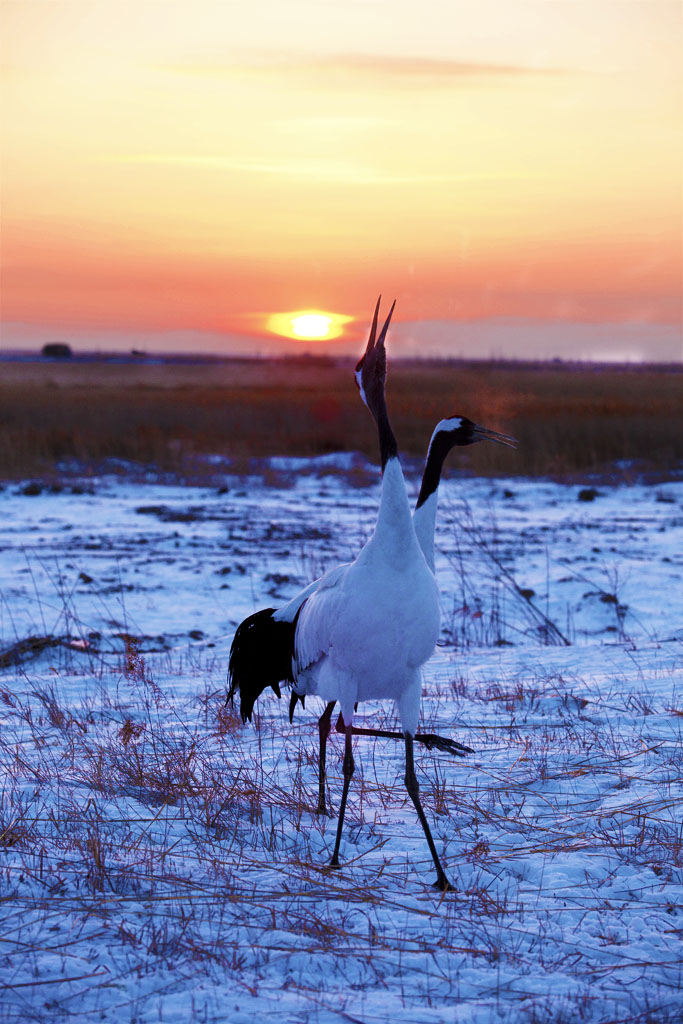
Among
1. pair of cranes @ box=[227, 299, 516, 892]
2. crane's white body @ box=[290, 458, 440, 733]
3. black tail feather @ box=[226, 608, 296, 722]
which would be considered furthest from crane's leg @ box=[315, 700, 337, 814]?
crane's white body @ box=[290, 458, 440, 733]

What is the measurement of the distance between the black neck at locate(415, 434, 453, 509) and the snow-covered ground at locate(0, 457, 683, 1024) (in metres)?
1.30

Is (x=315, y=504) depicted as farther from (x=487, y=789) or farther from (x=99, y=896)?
(x=99, y=896)

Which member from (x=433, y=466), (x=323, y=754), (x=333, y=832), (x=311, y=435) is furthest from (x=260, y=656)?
(x=311, y=435)

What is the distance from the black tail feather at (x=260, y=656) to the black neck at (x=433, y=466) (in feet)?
3.07

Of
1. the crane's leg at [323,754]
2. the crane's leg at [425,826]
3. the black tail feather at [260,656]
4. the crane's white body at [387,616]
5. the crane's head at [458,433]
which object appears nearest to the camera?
the crane's leg at [425,826]

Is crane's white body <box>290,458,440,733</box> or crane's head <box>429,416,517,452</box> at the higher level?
crane's head <box>429,416,517,452</box>

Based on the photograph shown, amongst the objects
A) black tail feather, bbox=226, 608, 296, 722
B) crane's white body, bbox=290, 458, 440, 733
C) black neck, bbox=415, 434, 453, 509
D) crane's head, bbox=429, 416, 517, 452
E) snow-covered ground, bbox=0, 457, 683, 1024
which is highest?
crane's head, bbox=429, 416, 517, 452

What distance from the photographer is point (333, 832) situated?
13.5 ft

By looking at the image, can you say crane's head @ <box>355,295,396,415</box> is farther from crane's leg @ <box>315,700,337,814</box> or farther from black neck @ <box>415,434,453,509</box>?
crane's leg @ <box>315,700,337,814</box>

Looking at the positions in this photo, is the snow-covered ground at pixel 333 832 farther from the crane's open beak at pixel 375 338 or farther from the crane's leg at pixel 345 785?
the crane's open beak at pixel 375 338

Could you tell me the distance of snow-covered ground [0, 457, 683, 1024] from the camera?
288 centimetres

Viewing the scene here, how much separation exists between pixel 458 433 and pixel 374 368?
1730 mm

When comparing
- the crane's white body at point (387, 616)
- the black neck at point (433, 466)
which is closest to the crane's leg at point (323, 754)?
the crane's white body at point (387, 616)

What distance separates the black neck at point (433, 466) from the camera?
5.08 m
